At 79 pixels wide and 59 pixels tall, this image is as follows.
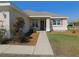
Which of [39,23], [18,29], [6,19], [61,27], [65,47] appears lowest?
[65,47]

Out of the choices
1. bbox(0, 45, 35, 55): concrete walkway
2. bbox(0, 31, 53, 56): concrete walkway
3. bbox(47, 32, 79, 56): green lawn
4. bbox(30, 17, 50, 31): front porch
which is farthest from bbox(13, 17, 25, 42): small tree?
bbox(30, 17, 50, 31): front porch

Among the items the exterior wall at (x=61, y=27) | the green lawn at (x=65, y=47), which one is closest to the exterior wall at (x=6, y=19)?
the green lawn at (x=65, y=47)

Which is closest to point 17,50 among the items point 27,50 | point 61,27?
point 27,50

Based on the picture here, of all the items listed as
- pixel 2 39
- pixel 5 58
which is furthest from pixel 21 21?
pixel 5 58

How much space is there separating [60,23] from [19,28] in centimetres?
2177

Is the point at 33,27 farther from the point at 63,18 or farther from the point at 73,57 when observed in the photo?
the point at 73,57

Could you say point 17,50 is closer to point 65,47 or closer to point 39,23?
point 65,47

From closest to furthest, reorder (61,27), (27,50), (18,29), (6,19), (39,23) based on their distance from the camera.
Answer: (27,50), (6,19), (18,29), (39,23), (61,27)

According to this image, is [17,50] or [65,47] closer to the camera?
[17,50]

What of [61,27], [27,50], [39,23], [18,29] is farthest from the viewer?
[61,27]

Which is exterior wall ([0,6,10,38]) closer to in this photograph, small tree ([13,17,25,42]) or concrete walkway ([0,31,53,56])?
small tree ([13,17,25,42])

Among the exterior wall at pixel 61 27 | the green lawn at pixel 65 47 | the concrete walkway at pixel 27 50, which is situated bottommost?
the green lawn at pixel 65 47

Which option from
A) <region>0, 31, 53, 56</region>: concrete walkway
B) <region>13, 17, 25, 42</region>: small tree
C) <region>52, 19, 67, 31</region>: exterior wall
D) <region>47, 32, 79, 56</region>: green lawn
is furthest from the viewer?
<region>52, 19, 67, 31</region>: exterior wall

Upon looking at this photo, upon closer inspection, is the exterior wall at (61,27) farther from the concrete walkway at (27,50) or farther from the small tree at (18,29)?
the concrete walkway at (27,50)
